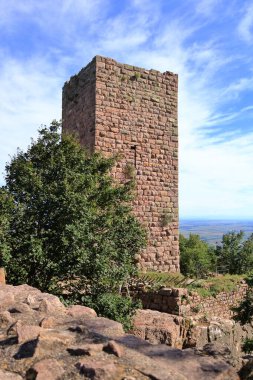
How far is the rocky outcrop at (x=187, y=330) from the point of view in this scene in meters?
7.94

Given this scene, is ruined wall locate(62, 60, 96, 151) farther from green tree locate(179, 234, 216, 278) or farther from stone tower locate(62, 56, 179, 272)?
green tree locate(179, 234, 216, 278)

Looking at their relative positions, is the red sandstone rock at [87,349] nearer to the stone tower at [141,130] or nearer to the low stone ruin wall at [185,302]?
the low stone ruin wall at [185,302]

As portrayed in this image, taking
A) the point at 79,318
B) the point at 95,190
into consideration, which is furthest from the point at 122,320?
the point at 79,318

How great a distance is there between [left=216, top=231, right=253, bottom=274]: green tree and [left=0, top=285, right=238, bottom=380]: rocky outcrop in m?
18.2

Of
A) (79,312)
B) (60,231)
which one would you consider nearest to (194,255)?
(60,231)

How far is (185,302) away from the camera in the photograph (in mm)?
10320

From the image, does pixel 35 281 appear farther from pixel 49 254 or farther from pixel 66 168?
pixel 66 168

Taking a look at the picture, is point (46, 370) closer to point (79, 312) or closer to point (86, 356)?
point (86, 356)

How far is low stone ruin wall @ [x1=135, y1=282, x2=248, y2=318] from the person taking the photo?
403 inches

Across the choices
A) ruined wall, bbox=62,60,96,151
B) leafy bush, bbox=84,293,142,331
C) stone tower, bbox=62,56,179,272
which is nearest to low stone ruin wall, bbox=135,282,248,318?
stone tower, bbox=62,56,179,272

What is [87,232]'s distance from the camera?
25.0ft

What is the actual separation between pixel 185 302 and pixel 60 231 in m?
4.57

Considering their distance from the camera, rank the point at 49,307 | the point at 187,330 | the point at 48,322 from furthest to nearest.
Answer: the point at 187,330 → the point at 49,307 → the point at 48,322

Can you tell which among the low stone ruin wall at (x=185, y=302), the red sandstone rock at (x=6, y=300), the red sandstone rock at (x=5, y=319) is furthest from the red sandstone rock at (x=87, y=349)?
the low stone ruin wall at (x=185, y=302)
